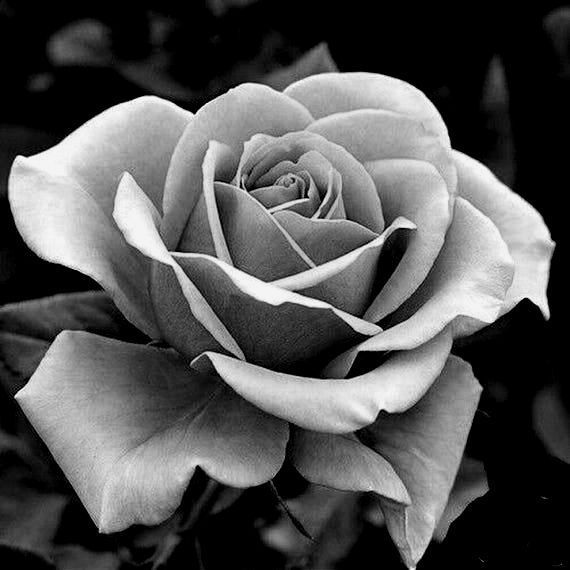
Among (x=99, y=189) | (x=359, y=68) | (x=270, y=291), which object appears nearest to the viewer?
(x=270, y=291)

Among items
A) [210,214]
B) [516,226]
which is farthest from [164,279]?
[516,226]

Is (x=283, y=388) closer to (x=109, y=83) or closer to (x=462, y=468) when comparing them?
(x=462, y=468)

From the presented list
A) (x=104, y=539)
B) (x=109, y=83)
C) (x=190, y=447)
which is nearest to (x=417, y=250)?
(x=190, y=447)

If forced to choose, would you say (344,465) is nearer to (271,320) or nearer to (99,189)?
(271,320)

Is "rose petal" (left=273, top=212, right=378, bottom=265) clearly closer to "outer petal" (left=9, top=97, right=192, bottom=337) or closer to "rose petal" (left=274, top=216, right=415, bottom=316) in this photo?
"rose petal" (left=274, top=216, right=415, bottom=316)

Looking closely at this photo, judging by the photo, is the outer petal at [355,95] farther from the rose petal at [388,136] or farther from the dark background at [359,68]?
the dark background at [359,68]
